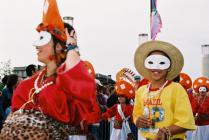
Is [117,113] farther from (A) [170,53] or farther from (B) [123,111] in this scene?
(A) [170,53]

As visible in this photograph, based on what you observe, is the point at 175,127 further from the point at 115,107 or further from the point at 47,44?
the point at 115,107

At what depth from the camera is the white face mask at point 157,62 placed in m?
5.19

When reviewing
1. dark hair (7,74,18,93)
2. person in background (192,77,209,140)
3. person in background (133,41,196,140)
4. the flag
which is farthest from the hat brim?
the flag

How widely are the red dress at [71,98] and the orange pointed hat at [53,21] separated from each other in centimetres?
34

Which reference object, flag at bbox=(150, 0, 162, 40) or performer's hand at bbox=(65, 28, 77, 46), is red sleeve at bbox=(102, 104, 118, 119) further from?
performer's hand at bbox=(65, 28, 77, 46)

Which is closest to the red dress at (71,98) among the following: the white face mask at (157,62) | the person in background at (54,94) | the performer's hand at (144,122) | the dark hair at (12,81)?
the person in background at (54,94)

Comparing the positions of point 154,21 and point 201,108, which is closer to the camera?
point 201,108

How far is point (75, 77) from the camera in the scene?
142 inches

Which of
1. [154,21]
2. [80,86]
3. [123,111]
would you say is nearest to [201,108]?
[123,111]

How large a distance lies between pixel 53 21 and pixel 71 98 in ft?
2.22

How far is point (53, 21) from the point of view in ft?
13.0

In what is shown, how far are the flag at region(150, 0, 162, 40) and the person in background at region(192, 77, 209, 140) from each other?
1.98 meters

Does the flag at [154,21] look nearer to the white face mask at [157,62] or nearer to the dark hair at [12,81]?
the dark hair at [12,81]

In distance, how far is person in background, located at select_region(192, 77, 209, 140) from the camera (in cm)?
1096
